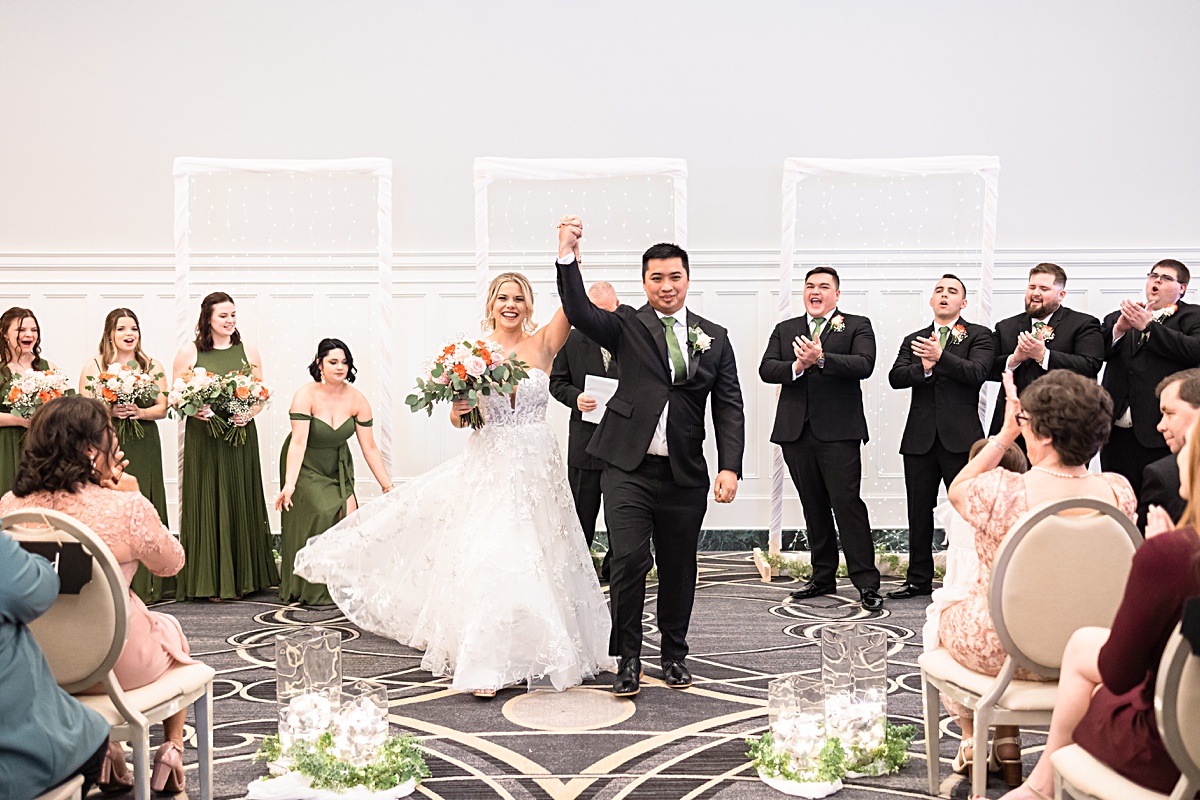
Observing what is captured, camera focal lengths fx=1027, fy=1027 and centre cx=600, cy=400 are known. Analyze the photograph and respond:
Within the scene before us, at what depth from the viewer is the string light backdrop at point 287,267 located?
777cm

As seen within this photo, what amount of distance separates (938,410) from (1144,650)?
162 inches

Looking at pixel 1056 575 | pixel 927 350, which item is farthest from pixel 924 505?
pixel 1056 575

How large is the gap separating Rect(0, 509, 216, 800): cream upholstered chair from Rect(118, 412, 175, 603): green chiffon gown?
3.68 metres

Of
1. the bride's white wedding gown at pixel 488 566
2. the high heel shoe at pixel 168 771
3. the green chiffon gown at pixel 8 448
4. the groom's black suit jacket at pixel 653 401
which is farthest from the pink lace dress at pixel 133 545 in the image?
the green chiffon gown at pixel 8 448

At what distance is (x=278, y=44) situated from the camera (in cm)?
799

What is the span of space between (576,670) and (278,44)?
→ 5.78 m

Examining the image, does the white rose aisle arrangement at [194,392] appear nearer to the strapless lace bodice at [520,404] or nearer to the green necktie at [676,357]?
the strapless lace bodice at [520,404]

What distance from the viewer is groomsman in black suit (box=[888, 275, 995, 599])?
611 cm

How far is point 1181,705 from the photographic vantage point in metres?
2.00

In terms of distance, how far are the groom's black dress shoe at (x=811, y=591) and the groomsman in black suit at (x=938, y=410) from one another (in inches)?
14.3

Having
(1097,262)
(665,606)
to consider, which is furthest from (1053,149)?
(665,606)

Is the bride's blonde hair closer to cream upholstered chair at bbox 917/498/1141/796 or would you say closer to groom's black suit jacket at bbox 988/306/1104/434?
cream upholstered chair at bbox 917/498/1141/796

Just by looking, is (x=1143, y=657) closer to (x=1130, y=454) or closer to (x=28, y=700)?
(x=28, y=700)

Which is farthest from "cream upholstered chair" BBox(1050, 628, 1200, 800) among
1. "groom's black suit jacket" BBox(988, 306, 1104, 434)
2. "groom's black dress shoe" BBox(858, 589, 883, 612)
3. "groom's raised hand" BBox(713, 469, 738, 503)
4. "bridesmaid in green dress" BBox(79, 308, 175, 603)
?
"bridesmaid in green dress" BBox(79, 308, 175, 603)
